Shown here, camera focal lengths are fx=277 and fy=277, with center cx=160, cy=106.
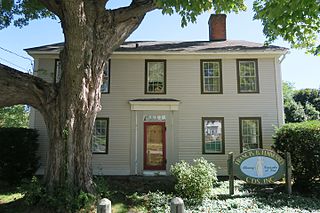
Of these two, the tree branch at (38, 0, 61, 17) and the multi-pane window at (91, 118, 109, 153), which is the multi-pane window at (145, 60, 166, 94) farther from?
the tree branch at (38, 0, 61, 17)

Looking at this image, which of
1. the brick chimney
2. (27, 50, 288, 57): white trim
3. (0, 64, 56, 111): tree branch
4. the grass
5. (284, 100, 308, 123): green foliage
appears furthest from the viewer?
(284, 100, 308, 123): green foliage

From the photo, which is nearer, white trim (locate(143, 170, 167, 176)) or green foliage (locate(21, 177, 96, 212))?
green foliage (locate(21, 177, 96, 212))

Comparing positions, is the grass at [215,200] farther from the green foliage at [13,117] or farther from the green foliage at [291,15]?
the green foliage at [13,117]

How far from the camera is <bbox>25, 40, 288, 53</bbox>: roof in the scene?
523 inches

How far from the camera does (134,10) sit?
8109mm

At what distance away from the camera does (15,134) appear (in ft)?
35.4

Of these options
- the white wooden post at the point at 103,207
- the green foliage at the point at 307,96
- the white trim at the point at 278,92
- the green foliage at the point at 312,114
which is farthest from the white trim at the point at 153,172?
the green foliage at the point at 307,96

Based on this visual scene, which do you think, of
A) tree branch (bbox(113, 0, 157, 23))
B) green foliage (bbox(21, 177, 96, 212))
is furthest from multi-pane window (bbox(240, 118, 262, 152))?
green foliage (bbox(21, 177, 96, 212))

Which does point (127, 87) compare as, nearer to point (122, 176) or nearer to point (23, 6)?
point (122, 176)

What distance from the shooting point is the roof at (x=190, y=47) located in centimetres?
1327

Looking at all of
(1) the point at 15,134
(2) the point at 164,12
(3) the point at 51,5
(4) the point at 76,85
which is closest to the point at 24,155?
(1) the point at 15,134

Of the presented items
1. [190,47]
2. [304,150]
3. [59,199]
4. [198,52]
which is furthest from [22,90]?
[304,150]

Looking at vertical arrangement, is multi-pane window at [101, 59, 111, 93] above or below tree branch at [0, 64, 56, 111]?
above

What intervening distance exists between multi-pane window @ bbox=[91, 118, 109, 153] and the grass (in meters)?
2.96
